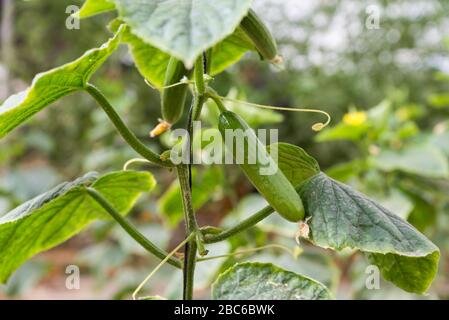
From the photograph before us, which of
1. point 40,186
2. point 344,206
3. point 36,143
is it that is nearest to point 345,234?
point 344,206

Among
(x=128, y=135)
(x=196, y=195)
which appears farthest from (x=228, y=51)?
(x=196, y=195)

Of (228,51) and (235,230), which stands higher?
(228,51)

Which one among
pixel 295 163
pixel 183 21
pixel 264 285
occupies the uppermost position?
pixel 183 21

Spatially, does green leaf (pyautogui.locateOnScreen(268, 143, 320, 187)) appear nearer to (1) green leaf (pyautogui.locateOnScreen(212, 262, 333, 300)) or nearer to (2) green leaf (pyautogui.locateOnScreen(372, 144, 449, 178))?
(1) green leaf (pyautogui.locateOnScreen(212, 262, 333, 300))

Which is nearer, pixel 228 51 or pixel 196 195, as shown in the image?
pixel 228 51

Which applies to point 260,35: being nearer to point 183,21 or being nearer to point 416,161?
point 183,21

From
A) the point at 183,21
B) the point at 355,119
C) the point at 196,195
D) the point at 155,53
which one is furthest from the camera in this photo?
the point at 355,119

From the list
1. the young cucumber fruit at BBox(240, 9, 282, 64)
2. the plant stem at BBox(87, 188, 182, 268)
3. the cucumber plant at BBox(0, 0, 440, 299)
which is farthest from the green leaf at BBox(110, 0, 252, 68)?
the plant stem at BBox(87, 188, 182, 268)
